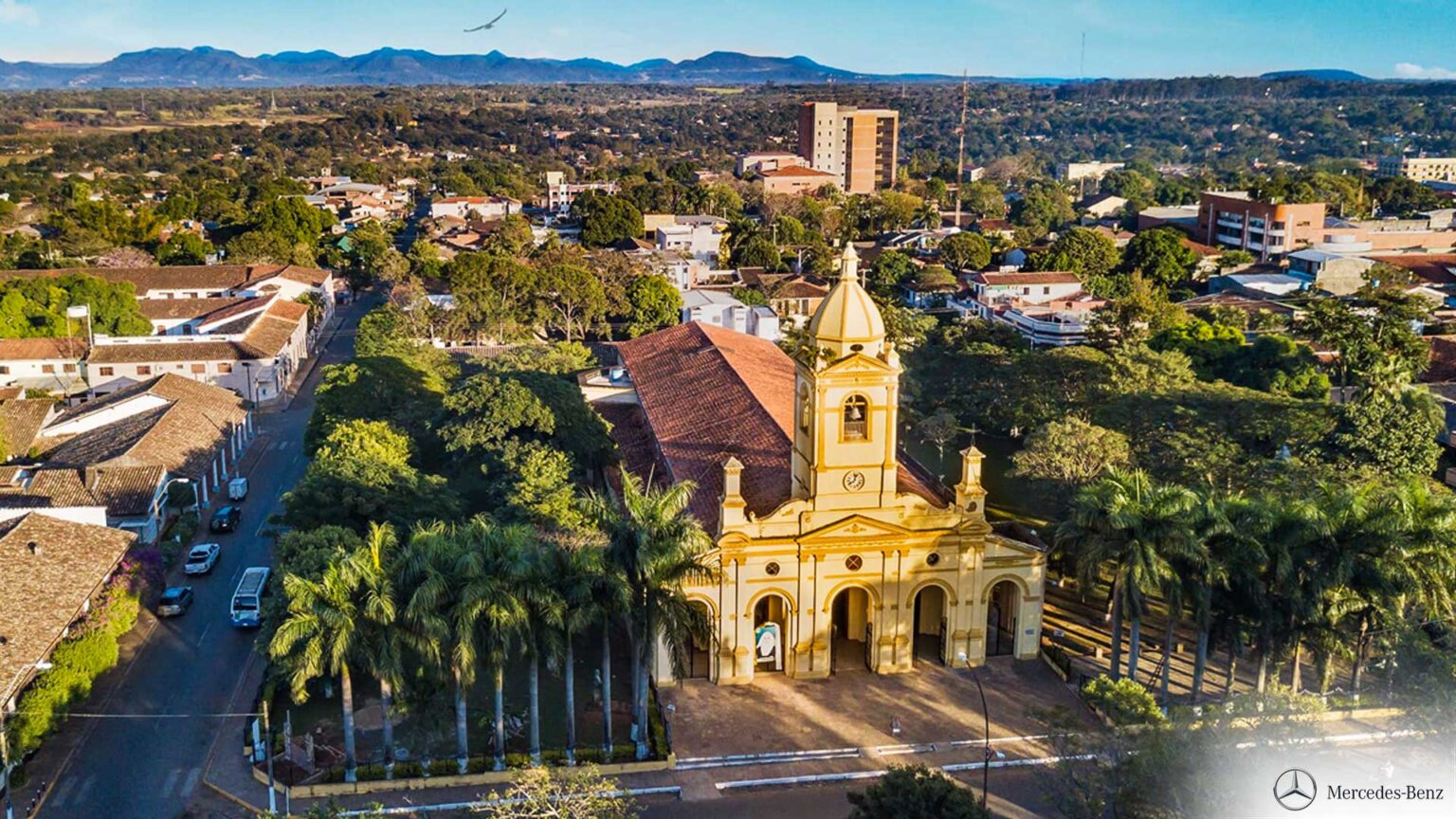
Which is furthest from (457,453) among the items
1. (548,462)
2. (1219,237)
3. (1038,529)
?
(1219,237)

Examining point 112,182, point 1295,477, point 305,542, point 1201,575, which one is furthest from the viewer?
point 112,182

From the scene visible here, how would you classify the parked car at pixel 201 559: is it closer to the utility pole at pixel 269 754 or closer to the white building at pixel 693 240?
the utility pole at pixel 269 754

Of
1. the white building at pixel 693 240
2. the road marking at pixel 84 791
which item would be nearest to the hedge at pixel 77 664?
the road marking at pixel 84 791

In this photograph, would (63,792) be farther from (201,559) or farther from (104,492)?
(104,492)

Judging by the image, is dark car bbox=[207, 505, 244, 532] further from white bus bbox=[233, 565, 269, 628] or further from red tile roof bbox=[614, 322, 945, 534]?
red tile roof bbox=[614, 322, 945, 534]

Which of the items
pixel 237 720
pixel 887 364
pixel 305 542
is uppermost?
pixel 887 364

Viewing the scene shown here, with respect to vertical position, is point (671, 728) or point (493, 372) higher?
point (493, 372)

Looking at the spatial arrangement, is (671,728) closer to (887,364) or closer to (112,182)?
(887,364)
